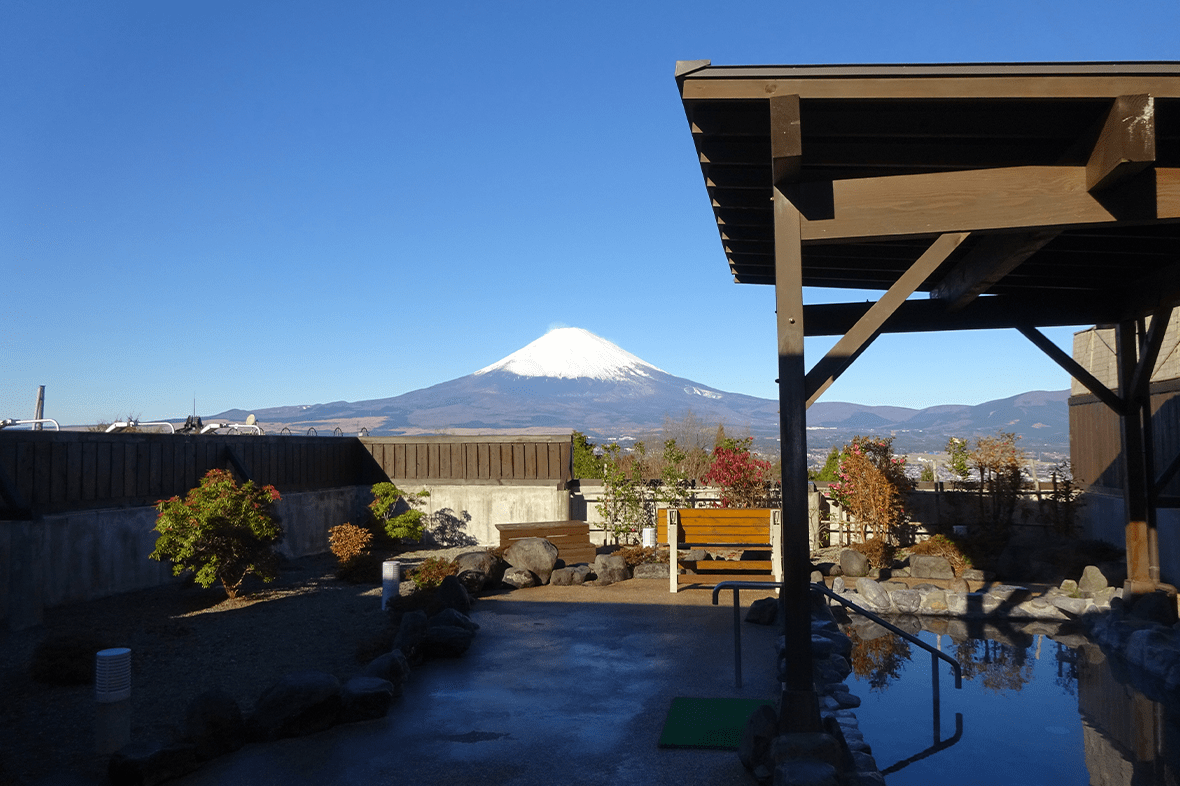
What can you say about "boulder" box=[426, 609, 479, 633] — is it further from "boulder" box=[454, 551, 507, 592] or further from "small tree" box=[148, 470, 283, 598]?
"small tree" box=[148, 470, 283, 598]

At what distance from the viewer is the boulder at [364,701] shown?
6.13m

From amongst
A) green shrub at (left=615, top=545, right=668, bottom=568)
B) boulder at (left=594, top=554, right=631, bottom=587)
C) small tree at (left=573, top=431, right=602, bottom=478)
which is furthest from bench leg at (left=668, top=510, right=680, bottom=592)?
small tree at (left=573, top=431, right=602, bottom=478)

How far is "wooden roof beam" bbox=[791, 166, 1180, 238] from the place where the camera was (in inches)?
189

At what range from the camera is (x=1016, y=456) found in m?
14.8

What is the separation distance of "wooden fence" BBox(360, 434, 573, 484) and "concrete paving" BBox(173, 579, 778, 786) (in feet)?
22.3

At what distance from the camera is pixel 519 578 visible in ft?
40.0

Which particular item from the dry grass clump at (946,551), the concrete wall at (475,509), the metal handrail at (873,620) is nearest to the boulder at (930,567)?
the dry grass clump at (946,551)

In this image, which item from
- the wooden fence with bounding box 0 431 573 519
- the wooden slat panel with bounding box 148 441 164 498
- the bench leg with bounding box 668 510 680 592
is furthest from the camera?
the wooden slat panel with bounding box 148 441 164 498

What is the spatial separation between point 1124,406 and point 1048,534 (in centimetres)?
543

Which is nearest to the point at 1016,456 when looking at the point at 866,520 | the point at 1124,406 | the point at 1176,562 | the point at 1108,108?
the point at 866,520

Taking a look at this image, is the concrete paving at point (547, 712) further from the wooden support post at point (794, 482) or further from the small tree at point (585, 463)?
the small tree at point (585, 463)

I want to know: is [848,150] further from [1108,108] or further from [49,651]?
[49,651]

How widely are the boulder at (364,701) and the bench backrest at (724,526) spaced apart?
21.2 feet

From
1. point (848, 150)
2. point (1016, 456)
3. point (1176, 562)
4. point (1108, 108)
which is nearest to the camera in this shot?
point (1108, 108)
